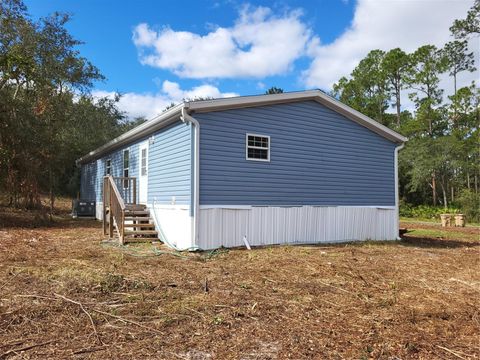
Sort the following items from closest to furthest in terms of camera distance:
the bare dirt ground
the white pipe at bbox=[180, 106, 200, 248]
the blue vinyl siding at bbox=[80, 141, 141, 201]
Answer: the bare dirt ground
the white pipe at bbox=[180, 106, 200, 248]
the blue vinyl siding at bbox=[80, 141, 141, 201]

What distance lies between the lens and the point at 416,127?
3127 cm

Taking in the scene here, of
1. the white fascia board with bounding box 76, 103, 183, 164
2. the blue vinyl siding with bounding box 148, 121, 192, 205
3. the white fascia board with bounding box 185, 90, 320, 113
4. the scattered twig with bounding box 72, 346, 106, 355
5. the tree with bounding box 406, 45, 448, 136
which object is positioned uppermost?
the tree with bounding box 406, 45, 448, 136

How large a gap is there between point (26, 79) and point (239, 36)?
899 cm

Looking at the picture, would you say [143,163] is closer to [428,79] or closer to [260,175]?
[260,175]

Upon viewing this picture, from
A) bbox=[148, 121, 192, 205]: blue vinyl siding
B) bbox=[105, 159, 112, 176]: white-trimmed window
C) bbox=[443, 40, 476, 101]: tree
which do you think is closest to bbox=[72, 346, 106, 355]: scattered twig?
bbox=[148, 121, 192, 205]: blue vinyl siding

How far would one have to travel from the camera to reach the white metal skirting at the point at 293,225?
9.21 metres

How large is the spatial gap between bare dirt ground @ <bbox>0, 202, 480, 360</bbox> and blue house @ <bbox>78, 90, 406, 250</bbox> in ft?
4.53

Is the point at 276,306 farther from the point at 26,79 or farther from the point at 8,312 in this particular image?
the point at 26,79

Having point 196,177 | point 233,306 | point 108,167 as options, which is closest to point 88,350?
point 233,306

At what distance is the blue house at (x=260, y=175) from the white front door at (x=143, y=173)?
33 millimetres

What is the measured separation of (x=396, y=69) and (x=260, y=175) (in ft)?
101

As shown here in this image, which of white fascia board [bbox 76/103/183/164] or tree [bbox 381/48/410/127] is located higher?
tree [bbox 381/48/410/127]

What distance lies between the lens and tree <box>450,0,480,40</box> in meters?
22.6

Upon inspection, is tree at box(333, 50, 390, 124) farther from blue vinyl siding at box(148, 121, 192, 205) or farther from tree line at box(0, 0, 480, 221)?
blue vinyl siding at box(148, 121, 192, 205)
